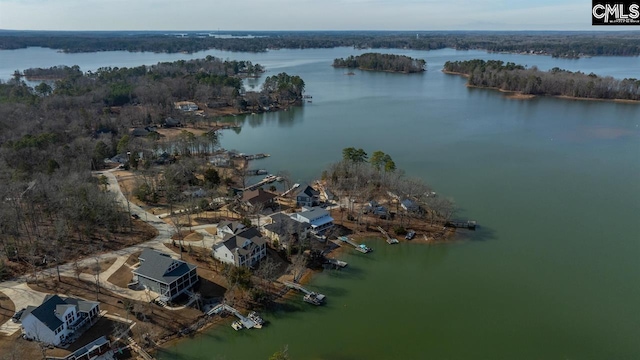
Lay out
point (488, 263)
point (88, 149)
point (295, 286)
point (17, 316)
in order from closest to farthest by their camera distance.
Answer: point (17, 316), point (295, 286), point (488, 263), point (88, 149)

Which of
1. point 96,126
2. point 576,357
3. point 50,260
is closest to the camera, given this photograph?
point 576,357

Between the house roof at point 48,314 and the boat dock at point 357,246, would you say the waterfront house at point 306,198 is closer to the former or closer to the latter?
the boat dock at point 357,246

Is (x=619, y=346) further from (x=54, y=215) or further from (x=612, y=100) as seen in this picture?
(x=612, y=100)

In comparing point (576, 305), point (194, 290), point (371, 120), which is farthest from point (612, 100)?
point (194, 290)

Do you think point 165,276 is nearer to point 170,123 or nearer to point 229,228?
point 229,228

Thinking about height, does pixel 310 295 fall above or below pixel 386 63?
below

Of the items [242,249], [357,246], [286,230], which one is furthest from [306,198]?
[242,249]
